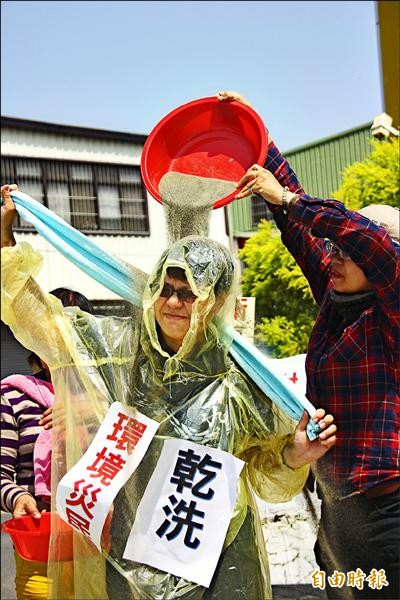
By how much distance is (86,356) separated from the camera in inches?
80.6

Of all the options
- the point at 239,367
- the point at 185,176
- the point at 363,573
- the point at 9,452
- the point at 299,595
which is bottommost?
the point at 299,595

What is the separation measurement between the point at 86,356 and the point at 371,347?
74 centimetres

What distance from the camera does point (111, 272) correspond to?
2.09 m

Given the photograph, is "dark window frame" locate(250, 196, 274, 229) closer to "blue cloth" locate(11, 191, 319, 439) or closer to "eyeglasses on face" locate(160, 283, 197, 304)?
"blue cloth" locate(11, 191, 319, 439)

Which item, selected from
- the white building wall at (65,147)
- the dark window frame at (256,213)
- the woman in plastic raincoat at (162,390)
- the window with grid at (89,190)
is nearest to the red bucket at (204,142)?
the woman in plastic raincoat at (162,390)

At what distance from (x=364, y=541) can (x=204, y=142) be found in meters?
1.25

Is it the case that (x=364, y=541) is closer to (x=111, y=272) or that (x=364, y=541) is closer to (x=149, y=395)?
(x=149, y=395)

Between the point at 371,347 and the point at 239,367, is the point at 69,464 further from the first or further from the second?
the point at 371,347

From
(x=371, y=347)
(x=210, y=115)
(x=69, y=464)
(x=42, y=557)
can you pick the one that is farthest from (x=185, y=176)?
(x=42, y=557)

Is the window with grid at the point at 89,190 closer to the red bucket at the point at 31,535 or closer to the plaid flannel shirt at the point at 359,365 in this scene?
the red bucket at the point at 31,535

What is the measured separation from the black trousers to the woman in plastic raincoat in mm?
206

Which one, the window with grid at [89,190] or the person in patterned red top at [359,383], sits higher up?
the window with grid at [89,190]

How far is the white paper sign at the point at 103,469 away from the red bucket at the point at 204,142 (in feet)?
2.19

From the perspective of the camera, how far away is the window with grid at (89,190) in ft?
37.0
